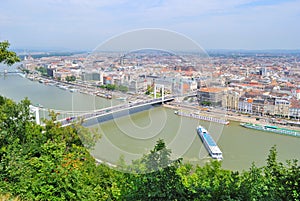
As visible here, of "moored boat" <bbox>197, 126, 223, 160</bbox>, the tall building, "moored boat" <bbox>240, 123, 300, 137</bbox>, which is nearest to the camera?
the tall building

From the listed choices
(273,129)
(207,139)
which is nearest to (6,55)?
(207,139)

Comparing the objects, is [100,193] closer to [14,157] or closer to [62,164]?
[62,164]

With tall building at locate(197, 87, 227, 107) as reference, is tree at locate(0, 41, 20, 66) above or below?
above

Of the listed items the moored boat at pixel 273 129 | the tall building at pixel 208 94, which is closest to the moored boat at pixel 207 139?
the tall building at pixel 208 94

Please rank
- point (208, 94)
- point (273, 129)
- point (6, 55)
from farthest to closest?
point (273, 129), point (6, 55), point (208, 94)

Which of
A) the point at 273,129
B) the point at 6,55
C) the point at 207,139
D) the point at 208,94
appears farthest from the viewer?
the point at 273,129

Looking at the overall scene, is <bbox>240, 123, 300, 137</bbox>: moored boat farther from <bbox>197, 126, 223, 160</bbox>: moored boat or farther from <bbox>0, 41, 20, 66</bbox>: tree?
<bbox>0, 41, 20, 66</bbox>: tree

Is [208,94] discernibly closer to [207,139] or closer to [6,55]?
[207,139]

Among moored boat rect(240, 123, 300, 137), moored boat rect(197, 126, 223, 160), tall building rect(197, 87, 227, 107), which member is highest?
tall building rect(197, 87, 227, 107)

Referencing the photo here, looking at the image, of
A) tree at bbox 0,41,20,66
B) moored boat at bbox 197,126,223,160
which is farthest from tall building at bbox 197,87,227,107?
tree at bbox 0,41,20,66

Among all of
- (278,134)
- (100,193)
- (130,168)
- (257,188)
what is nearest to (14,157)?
(100,193)

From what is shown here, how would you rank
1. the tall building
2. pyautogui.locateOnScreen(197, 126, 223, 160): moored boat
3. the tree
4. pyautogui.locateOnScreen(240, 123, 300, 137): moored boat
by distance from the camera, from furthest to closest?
1. pyautogui.locateOnScreen(240, 123, 300, 137): moored boat
2. the tree
3. pyautogui.locateOnScreen(197, 126, 223, 160): moored boat
4. the tall building

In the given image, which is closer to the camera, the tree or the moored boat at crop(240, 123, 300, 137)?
the tree
